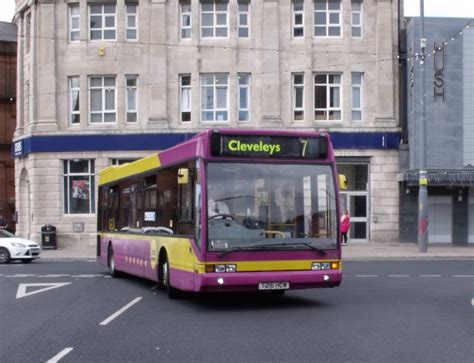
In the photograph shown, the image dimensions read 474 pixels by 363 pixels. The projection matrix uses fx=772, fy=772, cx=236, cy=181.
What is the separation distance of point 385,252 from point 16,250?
13.8 meters

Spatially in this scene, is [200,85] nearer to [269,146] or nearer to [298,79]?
[298,79]

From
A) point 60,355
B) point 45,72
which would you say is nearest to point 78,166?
point 45,72

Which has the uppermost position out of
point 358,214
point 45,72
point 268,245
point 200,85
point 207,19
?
point 207,19

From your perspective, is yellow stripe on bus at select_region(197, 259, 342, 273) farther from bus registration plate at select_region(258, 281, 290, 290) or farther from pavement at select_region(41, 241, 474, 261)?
pavement at select_region(41, 241, 474, 261)

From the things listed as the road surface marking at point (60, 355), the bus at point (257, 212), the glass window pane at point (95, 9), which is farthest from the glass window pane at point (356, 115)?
the road surface marking at point (60, 355)

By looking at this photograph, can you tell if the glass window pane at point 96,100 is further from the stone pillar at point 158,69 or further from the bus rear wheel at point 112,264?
the bus rear wheel at point 112,264

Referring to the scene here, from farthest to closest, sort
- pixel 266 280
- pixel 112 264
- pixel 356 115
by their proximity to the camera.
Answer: pixel 356 115, pixel 112 264, pixel 266 280

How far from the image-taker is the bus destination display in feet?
41.3

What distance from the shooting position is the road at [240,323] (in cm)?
898

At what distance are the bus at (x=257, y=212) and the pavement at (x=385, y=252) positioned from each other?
14.9 m

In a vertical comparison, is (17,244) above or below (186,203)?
below

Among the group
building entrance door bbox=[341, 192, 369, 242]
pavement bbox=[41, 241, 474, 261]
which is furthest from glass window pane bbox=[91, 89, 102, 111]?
building entrance door bbox=[341, 192, 369, 242]

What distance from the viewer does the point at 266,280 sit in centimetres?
1238

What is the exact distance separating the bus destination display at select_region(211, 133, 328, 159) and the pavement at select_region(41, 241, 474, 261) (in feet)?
48.9
